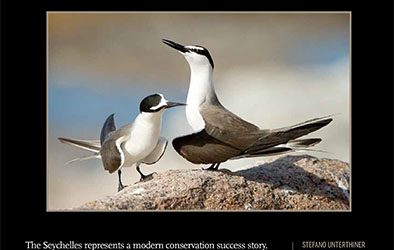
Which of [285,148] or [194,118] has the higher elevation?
[194,118]

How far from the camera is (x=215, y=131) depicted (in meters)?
2.67

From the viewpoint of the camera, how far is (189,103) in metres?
2.71

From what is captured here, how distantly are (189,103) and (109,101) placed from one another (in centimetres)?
33

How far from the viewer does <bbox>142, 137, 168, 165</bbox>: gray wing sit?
8.86 feet

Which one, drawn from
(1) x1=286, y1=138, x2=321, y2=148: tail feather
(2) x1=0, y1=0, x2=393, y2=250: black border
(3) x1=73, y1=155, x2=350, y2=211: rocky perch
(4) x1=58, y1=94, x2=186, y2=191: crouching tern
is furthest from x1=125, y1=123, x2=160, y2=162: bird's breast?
(1) x1=286, y1=138, x2=321, y2=148: tail feather

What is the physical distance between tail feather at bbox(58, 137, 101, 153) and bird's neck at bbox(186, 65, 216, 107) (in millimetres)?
411

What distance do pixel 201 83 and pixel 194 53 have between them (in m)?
0.12

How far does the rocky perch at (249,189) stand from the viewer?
8.71 feet

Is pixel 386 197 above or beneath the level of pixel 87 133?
beneath

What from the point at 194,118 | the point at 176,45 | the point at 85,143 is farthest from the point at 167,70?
the point at 85,143

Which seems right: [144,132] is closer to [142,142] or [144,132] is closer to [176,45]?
[142,142]
